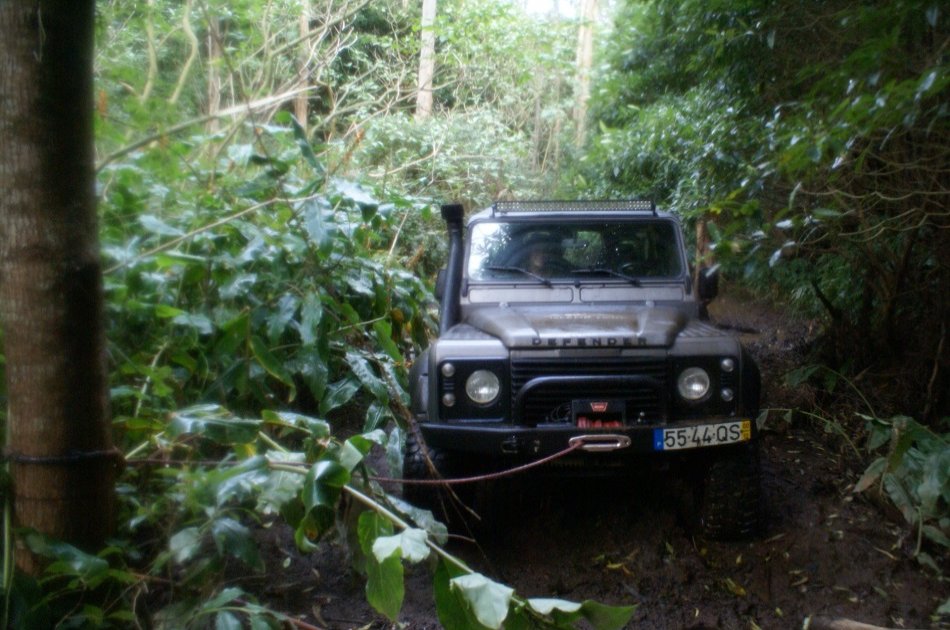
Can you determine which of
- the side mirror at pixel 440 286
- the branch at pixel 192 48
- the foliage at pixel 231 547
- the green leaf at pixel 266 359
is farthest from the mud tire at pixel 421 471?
the branch at pixel 192 48

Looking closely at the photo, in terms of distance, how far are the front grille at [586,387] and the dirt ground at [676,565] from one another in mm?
740

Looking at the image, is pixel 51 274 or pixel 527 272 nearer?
pixel 51 274

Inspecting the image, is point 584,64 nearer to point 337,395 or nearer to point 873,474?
point 873,474

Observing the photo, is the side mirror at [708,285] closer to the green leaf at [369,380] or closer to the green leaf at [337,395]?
the green leaf at [369,380]

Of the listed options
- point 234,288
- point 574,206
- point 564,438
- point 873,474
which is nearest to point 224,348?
point 234,288

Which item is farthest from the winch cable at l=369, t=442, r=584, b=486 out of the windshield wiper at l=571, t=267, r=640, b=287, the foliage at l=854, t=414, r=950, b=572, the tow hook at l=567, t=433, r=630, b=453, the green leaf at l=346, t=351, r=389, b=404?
the foliage at l=854, t=414, r=950, b=572

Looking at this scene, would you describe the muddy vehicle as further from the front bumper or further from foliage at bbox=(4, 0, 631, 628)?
foliage at bbox=(4, 0, 631, 628)

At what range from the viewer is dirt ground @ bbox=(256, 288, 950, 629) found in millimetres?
3662

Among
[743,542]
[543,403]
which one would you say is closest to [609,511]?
[743,542]

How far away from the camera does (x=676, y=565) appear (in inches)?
162

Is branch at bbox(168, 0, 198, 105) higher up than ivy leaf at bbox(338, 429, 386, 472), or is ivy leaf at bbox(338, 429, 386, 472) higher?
branch at bbox(168, 0, 198, 105)

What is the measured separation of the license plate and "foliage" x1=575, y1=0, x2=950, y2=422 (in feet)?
3.50

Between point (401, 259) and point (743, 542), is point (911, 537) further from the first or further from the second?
point (401, 259)

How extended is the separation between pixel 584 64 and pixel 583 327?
13.0 m
